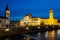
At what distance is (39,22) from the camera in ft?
487

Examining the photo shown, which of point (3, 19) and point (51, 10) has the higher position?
point (51, 10)

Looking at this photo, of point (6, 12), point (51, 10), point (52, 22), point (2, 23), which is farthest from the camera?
point (51, 10)

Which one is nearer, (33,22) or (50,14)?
(33,22)

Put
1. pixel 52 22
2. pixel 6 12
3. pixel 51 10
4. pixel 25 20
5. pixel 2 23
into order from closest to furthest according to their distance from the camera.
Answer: pixel 2 23 → pixel 6 12 → pixel 25 20 → pixel 52 22 → pixel 51 10

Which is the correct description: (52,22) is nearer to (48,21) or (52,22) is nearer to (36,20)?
(48,21)

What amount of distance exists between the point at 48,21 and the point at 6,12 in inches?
2766

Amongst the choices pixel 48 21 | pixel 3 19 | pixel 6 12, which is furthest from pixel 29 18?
pixel 3 19

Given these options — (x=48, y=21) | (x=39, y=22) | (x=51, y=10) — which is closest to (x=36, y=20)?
(x=39, y=22)

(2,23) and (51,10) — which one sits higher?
(51,10)

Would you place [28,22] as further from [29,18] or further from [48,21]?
[48,21]

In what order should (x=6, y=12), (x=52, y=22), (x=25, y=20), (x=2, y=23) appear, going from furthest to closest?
(x=52, y=22)
(x=25, y=20)
(x=6, y=12)
(x=2, y=23)

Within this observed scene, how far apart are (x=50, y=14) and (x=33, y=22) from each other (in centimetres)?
2328

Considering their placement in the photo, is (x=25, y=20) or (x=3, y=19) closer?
(x=3, y=19)

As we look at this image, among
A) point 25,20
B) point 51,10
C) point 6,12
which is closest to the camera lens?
point 6,12
